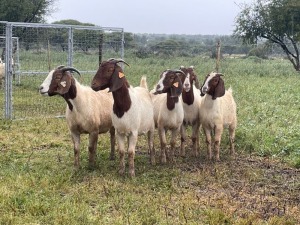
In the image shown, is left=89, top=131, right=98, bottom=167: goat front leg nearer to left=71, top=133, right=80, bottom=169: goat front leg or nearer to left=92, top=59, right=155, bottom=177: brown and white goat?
left=71, top=133, right=80, bottom=169: goat front leg

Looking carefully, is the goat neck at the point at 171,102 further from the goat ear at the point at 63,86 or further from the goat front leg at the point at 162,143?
the goat ear at the point at 63,86

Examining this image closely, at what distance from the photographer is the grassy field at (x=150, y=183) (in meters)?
5.53

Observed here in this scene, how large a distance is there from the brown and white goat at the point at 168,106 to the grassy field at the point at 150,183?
57 cm

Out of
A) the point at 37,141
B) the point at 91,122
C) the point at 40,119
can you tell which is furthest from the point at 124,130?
the point at 40,119

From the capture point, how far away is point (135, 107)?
23.7ft

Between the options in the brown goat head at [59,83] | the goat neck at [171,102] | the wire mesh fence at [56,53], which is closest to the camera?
the brown goat head at [59,83]

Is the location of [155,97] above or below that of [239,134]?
above

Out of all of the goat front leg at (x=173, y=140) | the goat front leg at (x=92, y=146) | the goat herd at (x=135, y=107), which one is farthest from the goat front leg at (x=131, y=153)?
the goat front leg at (x=173, y=140)

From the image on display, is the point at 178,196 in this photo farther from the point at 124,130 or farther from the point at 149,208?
the point at 124,130

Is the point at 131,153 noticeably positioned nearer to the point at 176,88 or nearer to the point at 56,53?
the point at 176,88

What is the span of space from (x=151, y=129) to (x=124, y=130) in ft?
2.76

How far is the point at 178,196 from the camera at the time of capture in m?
6.27

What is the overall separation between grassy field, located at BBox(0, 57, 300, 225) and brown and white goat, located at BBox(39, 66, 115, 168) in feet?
1.99

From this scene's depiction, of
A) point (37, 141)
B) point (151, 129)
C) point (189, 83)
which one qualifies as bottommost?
point (37, 141)
